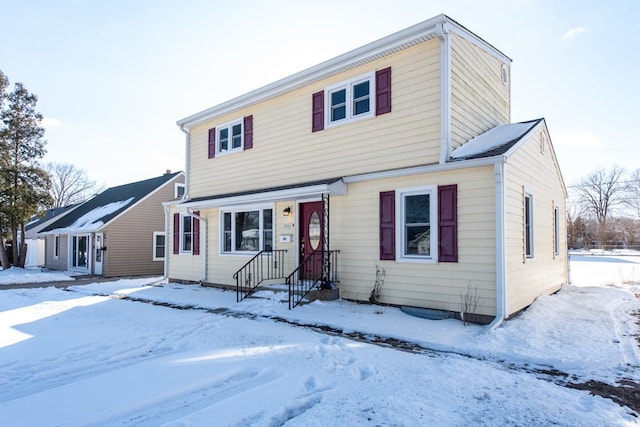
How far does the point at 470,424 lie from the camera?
3496mm

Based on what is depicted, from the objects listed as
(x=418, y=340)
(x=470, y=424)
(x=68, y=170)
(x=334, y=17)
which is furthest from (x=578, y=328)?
(x=68, y=170)

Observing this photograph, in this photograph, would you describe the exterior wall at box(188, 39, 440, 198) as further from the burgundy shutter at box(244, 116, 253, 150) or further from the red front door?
the red front door

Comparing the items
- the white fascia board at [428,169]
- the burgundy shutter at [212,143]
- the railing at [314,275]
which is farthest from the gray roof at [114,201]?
the white fascia board at [428,169]

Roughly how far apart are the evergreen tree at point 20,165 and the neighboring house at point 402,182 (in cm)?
1320

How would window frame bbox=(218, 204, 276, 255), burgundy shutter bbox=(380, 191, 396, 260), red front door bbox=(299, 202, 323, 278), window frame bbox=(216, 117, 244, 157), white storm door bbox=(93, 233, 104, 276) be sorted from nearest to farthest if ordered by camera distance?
burgundy shutter bbox=(380, 191, 396, 260) → red front door bbox=(299, 202, 323, 278) → window frame bbox=(218, 204, 276, 255) → window frame bbox=(216, 117, 244, 157) → white storm door bbox=(93, 233, 104, 276)

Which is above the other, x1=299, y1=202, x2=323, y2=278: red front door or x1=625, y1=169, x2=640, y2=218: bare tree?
x1=625, y1=169, x2=640, y2=218: bare tree

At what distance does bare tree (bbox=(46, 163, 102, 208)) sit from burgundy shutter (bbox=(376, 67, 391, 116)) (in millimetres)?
53761

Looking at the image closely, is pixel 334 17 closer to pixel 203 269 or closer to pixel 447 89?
pixel 447 89

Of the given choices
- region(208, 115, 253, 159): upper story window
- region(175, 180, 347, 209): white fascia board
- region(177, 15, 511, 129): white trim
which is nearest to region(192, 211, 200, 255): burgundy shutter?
region(175, 180, 347, 209): white fascia board

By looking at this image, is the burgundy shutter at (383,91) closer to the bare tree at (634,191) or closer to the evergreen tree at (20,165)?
the evergreen tree at (20,165)

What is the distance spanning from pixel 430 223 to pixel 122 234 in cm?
1627

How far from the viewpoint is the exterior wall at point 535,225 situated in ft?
25.1

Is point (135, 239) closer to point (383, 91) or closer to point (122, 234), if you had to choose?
point (122, 234)

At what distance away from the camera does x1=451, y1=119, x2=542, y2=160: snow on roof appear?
7793 millimetres
